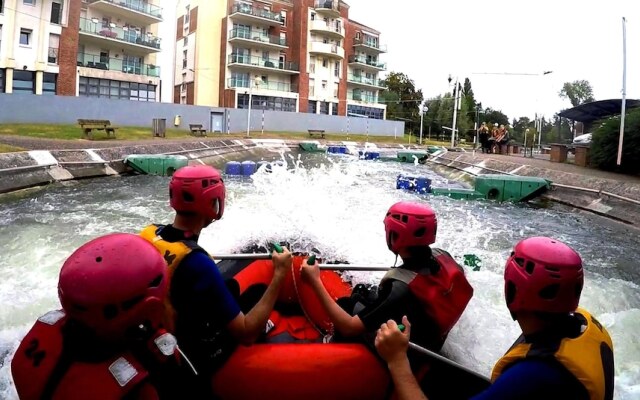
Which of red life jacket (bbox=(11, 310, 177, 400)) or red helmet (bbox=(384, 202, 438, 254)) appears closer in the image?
red life jacket (bbox=(11, 310, 177, 400))

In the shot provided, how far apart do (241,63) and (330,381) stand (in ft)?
168

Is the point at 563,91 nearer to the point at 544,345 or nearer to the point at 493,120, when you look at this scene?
the point at 493,120

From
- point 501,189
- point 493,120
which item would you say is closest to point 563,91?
point 493,120

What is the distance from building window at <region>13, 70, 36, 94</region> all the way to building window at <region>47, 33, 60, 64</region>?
169 cm

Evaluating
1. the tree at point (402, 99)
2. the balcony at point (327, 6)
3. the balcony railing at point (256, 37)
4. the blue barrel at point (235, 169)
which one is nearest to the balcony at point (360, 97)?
the tree at point (402, 99)

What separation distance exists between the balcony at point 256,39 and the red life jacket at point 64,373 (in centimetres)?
5263

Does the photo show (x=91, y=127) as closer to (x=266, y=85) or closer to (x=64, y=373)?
(x=64, y=373)

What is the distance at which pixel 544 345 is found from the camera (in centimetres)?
182

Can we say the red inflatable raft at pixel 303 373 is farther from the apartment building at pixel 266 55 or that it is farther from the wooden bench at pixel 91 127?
the apartment building at pixel 266 55

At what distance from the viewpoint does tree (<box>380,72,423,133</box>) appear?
70.8 meters

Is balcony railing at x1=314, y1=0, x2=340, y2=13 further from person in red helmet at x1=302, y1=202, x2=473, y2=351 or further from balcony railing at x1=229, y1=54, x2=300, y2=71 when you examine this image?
person in red helmet at x1=302, y1=202, x2=473, y2=351

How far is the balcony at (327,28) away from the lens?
184ft

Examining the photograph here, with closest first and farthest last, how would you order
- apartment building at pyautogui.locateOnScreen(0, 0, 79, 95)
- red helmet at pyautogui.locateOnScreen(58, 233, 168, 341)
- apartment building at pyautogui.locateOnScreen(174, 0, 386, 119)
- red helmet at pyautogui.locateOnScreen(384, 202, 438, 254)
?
red helmet at pyautogui.locateOnScreen(58, 233, 168, 341) → red helmet at pyautogui.locateOnScreen(384, 202, 438, 254) → apartment building at pyautogui.locateOnScreen(0, 0, 79, 95) → apartment building at pyautogui.locateOnScreen(174, 0, 386, 119)

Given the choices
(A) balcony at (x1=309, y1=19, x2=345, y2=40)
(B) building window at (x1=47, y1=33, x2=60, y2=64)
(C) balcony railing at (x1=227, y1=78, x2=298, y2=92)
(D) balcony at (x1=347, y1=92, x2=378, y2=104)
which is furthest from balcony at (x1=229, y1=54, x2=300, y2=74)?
(B) building window at (x1=47, y1=33, x2=60, y2=64)
